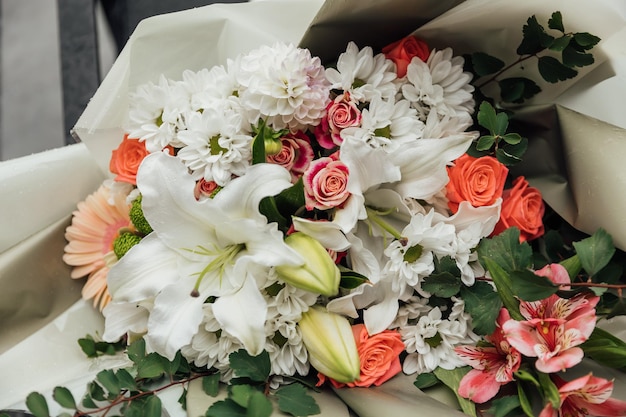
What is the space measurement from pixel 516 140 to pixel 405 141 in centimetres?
10

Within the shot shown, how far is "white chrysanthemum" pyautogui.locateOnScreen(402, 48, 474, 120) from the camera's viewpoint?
0.54 meters

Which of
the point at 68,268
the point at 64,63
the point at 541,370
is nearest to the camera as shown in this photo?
the point at 541,370

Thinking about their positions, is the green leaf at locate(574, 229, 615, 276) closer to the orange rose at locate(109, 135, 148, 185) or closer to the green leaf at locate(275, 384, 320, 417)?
the green leaf at locate(275, 384, 320, 417)

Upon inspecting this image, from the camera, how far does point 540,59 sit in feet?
1.85

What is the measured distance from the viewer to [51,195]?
64cm

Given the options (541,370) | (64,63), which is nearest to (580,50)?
(541,370)

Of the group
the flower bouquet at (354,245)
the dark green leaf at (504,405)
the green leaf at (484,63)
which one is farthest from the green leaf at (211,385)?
the green leaf at (484,63)

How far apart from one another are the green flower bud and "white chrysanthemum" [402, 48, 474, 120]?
0.24m

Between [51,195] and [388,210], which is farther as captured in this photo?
[51,195]

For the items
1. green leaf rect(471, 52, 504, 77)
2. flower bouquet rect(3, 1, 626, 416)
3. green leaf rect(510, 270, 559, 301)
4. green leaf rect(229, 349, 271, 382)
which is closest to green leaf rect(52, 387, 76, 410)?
flower bouquet rect(3, 1, 626, 416)

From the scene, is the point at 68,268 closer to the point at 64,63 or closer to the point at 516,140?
the point at 64,63

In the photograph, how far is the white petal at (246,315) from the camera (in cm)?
43

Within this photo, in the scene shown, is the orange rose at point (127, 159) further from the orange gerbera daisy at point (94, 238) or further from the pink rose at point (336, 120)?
the pink rose at point (336, 120)

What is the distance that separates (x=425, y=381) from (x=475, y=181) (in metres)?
0.16
